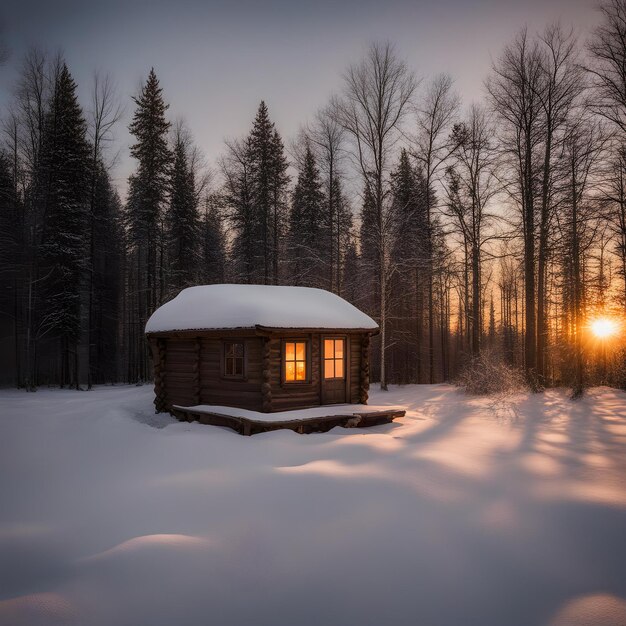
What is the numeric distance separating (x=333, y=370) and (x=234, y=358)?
346 centimetres

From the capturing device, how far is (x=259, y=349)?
11977 millimetres

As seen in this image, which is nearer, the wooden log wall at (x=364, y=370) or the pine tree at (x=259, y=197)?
the wooden log wall at (x=364, y=370)

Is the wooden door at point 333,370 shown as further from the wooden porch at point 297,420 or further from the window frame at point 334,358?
the wooden porch at point 297,420

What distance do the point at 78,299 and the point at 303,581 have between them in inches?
936

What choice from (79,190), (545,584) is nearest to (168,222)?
(79,190)

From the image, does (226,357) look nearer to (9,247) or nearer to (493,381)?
(493,381)

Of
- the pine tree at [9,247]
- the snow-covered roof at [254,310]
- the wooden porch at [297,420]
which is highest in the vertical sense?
the pine tree at [9,247]

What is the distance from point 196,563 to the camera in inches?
171

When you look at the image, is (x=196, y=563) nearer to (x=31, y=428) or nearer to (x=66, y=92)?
(x=31, y=428)

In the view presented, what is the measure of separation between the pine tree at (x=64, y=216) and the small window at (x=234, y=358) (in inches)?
571

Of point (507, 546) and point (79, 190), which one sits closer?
point (507, 546)

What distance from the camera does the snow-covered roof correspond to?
11.8 m

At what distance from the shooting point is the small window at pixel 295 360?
12406mm

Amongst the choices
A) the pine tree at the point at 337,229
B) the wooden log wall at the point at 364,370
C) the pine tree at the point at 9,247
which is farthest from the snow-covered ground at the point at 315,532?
the pine tree at the point at 9,247
